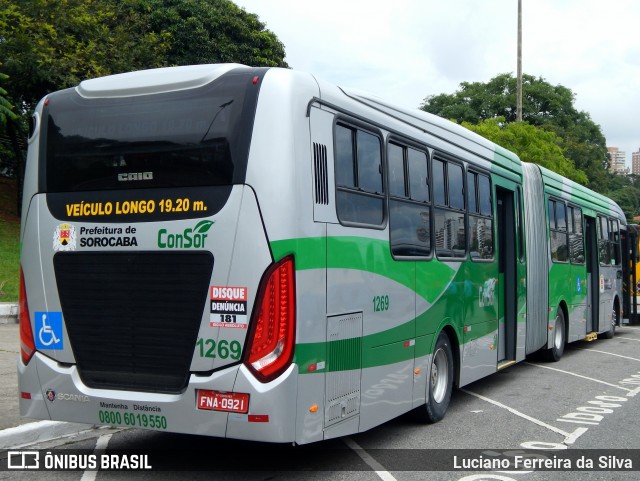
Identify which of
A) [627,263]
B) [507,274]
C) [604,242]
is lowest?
[507,274]

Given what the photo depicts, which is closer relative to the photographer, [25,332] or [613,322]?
[25,332]

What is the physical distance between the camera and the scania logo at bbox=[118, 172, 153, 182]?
603cm

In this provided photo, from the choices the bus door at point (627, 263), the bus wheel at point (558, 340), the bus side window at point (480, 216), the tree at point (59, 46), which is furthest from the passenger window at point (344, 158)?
the tree at point (59, 46)

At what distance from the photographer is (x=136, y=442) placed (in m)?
7.35

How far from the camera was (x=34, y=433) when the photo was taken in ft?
22.9

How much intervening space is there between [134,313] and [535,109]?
52285mm

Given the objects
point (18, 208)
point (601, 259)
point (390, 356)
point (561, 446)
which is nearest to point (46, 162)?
point (390, 356)

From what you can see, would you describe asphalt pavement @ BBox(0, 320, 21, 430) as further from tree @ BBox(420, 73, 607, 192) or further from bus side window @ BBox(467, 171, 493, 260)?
tree @ BBox(420, 73, 607, 192)

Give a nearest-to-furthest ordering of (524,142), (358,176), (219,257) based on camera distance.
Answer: (219,257) < (358,176) < (524,142)

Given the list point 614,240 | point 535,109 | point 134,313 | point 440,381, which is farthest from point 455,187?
point 535,109

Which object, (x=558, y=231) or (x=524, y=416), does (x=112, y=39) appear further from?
(x=524, y=416)

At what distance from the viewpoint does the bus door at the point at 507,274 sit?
10961mm

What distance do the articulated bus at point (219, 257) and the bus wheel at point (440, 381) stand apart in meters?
0.66

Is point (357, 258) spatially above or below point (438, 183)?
below
